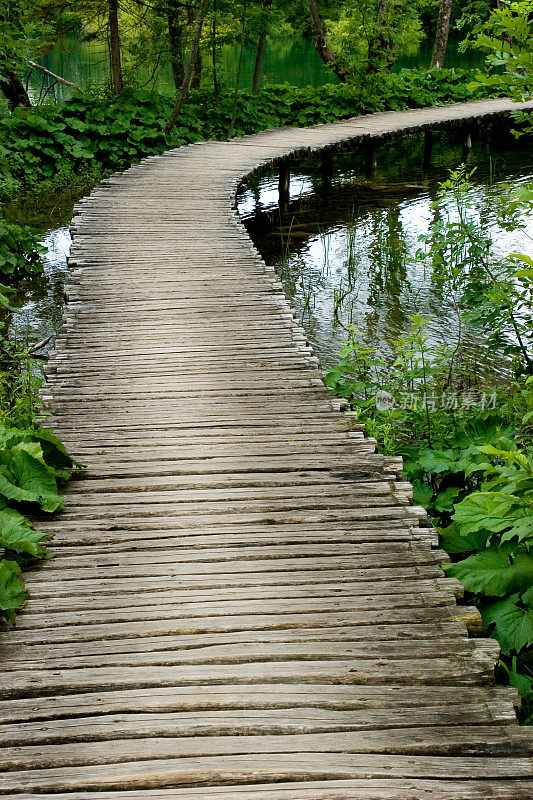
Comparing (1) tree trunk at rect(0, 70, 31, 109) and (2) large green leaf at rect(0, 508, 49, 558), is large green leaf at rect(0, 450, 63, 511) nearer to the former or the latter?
(2) large green leaf at rect(0, 508, 49, 558)

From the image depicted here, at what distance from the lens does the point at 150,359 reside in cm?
588

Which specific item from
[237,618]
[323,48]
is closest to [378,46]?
[323,48]

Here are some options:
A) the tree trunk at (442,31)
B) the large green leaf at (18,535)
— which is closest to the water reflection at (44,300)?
the large green leaf at (18,535)

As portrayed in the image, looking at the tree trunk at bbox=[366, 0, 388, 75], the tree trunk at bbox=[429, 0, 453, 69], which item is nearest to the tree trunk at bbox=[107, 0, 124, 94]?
the tree trunk at bbox=[366, 0, 388, 75]

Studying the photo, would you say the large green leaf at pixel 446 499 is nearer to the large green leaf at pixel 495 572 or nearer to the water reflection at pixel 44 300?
the large green leaf at pixel 495 572

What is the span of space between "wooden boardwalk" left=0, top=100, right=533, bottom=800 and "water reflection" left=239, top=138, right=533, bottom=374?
2.83 meters

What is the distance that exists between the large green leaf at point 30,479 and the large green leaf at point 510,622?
201 centimetres

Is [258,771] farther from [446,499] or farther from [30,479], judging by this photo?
[446,499]

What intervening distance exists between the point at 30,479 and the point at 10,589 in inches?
30.4

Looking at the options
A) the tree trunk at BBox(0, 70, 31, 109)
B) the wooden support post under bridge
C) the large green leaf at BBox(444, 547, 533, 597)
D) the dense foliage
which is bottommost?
the large green leaf at BBox(444, 547, 533, 597)

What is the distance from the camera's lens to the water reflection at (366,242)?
8.66 meters

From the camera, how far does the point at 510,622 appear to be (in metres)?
3.29

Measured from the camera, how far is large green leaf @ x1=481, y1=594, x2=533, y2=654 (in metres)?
3.22

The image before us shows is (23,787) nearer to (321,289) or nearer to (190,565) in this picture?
(190,565)
